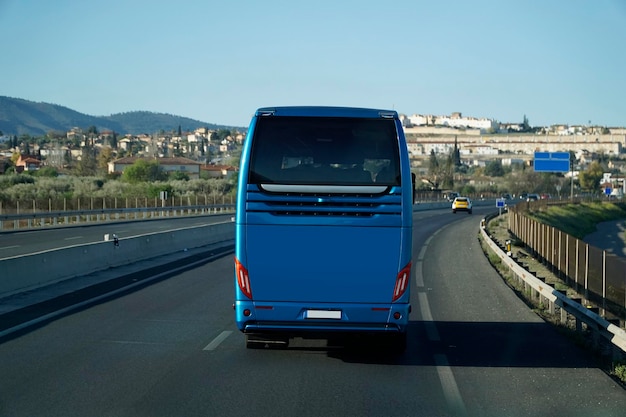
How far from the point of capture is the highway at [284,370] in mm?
8338

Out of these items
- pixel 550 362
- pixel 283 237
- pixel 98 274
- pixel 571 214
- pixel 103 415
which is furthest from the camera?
pixel 571 214

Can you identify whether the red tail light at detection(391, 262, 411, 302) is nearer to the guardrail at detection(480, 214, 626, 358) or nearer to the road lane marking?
the road lane marking

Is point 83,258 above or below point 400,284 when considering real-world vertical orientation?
below

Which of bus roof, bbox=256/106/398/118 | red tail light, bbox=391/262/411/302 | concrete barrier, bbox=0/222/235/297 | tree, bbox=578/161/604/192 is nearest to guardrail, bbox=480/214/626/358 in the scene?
red tail light, bbox=391/262/411/302

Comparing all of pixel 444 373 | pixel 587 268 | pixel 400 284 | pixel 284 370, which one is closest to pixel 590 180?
pixel 587 268

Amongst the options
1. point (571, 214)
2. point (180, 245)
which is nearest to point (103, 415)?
point (180, 245)

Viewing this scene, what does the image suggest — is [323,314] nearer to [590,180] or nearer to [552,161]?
[552,161]

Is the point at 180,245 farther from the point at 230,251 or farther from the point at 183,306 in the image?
the point at 183,306

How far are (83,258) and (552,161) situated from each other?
6451 cm

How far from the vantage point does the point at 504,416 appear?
812cm

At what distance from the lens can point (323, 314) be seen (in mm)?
9781

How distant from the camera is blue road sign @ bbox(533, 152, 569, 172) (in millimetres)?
78562

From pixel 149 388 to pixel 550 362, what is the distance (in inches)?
206

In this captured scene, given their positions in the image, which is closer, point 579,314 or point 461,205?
point 579,314
